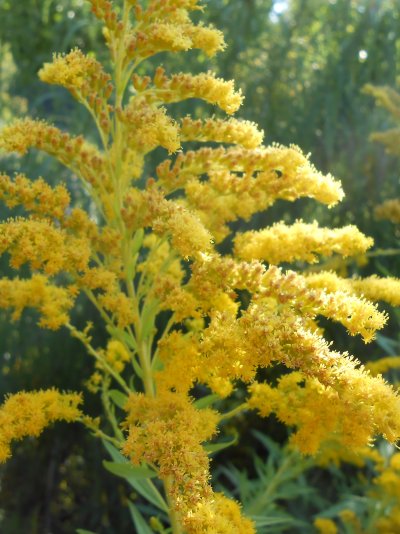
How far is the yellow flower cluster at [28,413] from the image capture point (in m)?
1.71

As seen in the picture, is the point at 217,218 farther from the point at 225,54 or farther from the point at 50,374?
the point at 225,54

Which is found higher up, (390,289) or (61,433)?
(390,289)

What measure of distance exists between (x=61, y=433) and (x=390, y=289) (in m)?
2.40

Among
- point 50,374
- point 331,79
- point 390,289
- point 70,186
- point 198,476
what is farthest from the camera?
point 331,79

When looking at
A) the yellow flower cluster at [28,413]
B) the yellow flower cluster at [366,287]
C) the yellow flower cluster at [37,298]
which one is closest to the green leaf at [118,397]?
the yellow flower cluster at [28,413]

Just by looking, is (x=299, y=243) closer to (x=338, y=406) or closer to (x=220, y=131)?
(x=220, y=131)

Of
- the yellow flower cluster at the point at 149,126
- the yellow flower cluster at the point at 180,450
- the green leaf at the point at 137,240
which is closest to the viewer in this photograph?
the yellow flower cluster at the point at 180,450

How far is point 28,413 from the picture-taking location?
1.77 m

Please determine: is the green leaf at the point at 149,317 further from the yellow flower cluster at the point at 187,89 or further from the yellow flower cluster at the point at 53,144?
the yellow flower cluster at the point at 187,89

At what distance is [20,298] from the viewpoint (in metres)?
1.95

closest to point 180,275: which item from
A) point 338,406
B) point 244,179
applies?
point 244,179

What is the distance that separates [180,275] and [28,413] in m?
0.61

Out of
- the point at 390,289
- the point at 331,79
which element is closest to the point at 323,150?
the point at 331,79

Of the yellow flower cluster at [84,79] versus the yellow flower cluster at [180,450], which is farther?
the yellow flower cluster at [84,79]
